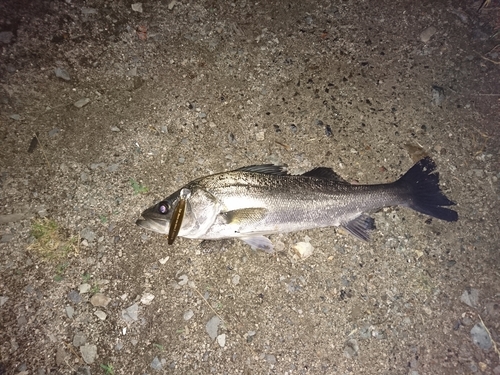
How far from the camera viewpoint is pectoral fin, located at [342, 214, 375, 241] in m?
3.43

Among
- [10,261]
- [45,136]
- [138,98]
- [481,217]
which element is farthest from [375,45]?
[10,261]

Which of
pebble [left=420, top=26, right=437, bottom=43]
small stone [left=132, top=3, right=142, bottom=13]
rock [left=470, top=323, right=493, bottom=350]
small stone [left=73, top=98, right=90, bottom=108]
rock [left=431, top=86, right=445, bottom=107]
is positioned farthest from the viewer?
pebble [left=420, top=26, right=437, bottom=43]

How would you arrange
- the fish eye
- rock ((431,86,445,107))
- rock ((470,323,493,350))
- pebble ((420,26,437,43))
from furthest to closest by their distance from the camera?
1. pebble ((420,26,437,43))
2. rock ((431,86,445,107))
3. rock ((470,323,493,350))
4. the fish eye


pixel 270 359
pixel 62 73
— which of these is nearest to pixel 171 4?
pixel 62 73

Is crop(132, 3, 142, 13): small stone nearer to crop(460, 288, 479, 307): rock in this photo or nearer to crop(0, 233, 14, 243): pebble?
crop(0, 233, 14, 243): pebble

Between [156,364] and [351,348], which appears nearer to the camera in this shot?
[156,364]

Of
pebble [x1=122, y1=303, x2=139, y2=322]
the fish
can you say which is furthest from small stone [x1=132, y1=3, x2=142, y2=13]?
pebble [x1=122, y1=303, x2=139, y2=322]

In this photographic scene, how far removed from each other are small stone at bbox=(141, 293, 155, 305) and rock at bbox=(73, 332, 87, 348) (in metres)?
0.71

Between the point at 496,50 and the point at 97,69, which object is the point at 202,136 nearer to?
the point at 97,69

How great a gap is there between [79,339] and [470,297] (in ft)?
15.2

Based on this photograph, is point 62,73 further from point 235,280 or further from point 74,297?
point 235,280

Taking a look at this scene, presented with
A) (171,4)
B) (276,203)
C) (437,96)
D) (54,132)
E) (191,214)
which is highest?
(437,96)

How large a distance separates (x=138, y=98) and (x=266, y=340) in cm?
334

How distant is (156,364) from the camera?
3164 millimetres
